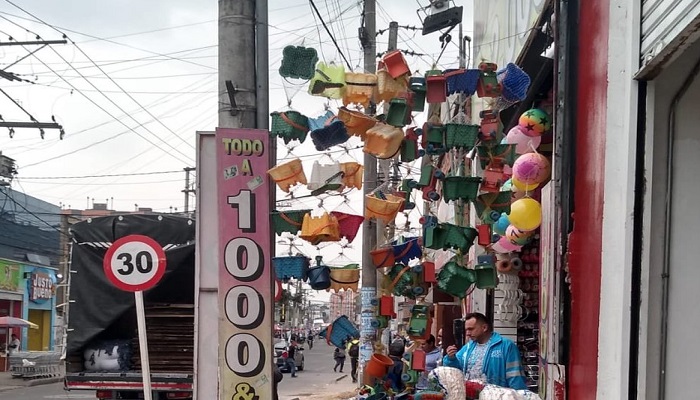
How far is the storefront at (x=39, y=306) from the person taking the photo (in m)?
34.7

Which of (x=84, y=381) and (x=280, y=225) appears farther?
(x=84, y=381)

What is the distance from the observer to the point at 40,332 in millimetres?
37031

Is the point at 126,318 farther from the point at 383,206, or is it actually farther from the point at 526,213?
the point at 526,213

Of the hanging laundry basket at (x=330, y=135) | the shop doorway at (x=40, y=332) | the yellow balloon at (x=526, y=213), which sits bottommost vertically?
the shop doorway at (x=40, y=332)

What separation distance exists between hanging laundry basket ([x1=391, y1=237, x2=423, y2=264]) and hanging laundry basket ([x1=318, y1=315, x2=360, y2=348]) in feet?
2.25

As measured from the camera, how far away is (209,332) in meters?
6.68

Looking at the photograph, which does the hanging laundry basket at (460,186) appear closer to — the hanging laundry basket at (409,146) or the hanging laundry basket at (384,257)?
the hanging laundry basket at (409,146)

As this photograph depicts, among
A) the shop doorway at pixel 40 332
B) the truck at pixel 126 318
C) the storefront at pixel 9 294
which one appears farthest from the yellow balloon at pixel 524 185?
the shop doorway at pixel 40 332

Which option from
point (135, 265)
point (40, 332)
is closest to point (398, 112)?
point (135, 265)

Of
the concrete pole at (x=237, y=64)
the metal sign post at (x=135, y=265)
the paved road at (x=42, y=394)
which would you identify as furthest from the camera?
the paved road at (x=42, y=394)

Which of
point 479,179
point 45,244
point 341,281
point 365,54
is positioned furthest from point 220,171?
point 45,244

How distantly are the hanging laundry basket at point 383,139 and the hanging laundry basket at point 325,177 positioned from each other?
315mm

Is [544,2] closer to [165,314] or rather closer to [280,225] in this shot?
[280,225]

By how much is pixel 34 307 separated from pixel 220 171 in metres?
32.7
